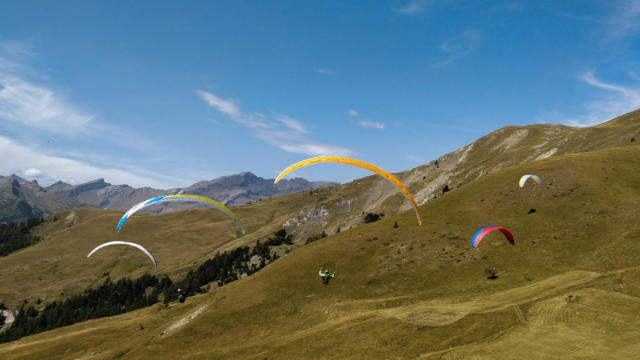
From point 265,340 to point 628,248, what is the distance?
3771cm

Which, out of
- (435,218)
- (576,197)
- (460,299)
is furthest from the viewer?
(435,218)

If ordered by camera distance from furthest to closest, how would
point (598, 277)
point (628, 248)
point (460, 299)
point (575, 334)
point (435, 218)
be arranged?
point (435, 218) → point (628, 248) → point (460, 299) → point (598, 277) → point (575, 334)

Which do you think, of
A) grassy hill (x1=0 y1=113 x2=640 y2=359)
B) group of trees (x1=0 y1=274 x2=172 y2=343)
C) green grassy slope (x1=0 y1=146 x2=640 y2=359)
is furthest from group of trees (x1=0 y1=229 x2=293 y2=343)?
green grassy slope (x1=0 y1=146 x2=640 y2=359)

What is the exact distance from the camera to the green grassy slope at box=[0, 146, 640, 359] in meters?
24.1

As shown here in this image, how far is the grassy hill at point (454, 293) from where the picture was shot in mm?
24078

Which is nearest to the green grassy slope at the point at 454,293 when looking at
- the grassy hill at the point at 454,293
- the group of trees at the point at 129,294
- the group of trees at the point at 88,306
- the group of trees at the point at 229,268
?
the grassy hill at the point at 454,293

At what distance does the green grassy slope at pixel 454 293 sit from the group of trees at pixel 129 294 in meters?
51.9

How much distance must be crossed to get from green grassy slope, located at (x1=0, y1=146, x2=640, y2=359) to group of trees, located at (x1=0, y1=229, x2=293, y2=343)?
170 ft

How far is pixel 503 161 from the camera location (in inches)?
4291

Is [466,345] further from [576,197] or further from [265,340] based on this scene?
[576,197]

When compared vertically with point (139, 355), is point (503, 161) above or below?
above

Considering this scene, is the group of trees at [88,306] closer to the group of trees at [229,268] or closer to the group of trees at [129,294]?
the group of trees at [129,294]

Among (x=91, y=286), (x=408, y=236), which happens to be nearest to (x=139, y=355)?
(x=408, y=236)

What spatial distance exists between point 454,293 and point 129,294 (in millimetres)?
124834
